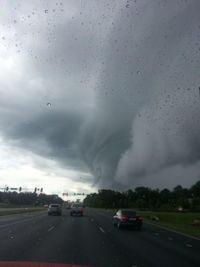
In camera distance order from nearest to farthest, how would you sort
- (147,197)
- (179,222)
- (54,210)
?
(179,222)
(54,210)
(147,197)

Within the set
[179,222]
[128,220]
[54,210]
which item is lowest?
[128,220]

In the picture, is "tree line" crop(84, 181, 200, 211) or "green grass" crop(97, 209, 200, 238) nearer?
"green grass" crop(97, 209, 200, 238)

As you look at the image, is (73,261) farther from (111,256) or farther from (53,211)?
(53,211)

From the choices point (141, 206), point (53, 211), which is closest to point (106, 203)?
point (141, 206)

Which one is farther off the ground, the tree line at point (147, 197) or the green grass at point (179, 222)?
the tree line at point (147, 197)

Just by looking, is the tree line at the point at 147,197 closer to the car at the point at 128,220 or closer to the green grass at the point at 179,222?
the green grass at the point at 179,222

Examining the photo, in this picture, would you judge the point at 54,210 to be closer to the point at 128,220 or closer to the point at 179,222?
the point at 179,222

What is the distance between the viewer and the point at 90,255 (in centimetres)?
867

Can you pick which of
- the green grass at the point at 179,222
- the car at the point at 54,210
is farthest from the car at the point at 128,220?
the car at the point at 54,210

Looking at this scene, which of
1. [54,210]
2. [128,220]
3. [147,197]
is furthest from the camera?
[147,197]

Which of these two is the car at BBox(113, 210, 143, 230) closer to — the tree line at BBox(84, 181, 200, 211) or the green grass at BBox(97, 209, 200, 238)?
the green grass at BBox(97, 209, 200, 238)

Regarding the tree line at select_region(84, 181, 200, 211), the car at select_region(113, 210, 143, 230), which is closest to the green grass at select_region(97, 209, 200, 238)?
the car at select_region(113, 210, 143, 230)

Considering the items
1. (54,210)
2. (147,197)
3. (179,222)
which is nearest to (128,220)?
(179,222)

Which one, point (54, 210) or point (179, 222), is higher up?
point (54, 210)
